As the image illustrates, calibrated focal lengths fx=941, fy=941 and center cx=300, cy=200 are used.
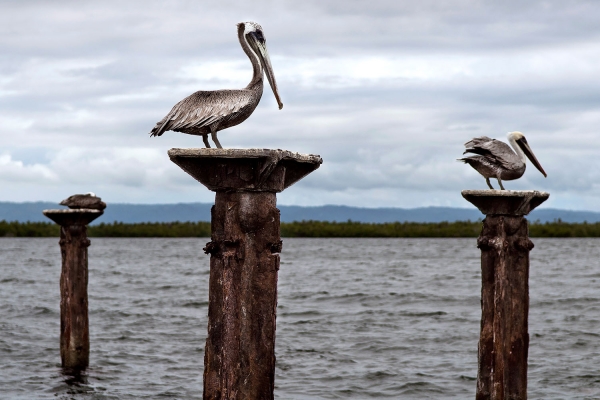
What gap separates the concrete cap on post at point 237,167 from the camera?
15.4 ft

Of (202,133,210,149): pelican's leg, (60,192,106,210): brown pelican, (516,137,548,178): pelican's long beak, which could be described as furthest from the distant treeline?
(202,133,210,149): pelican's leg

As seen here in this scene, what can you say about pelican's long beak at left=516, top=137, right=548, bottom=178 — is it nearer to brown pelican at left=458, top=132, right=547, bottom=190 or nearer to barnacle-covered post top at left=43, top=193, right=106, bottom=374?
brown pelican at left=458, top=132, right=547, bottom=190

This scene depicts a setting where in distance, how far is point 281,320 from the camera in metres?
18.0

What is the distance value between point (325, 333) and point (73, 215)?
7006mm

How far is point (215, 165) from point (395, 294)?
736 inches

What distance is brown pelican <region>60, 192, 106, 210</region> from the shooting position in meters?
10.3

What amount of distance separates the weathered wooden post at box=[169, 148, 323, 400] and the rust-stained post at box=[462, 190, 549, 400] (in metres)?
2.88

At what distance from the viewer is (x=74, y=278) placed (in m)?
10.3

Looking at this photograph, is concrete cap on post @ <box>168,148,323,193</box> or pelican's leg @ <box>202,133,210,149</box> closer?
concrete cap on post @ <box>168,148,323,193</box>

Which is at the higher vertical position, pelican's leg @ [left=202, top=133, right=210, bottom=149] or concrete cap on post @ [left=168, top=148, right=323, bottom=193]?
pelican's leg @ [left=202, top=133, right=210, bottom=149]

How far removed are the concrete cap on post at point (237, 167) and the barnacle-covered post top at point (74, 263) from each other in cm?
550

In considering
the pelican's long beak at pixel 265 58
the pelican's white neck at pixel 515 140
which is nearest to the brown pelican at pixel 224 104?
the pelican's long beak at pixel 265 58

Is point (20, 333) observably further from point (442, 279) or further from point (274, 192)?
point (442, 279)

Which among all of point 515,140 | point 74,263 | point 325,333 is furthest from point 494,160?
point 325,333
